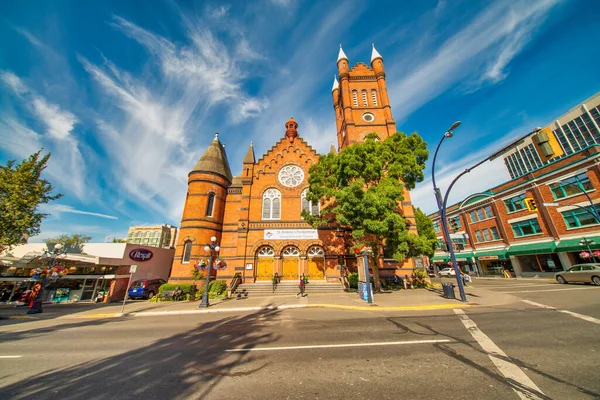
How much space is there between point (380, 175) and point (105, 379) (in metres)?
16.3

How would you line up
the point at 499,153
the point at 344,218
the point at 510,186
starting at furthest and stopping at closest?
the point at 510,186, the point at 344,218, the point at 499,153

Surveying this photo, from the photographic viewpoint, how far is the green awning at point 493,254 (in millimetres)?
27487

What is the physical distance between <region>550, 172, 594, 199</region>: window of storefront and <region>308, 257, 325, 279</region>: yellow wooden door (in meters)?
25.2

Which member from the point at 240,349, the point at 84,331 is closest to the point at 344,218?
the point at 240,349

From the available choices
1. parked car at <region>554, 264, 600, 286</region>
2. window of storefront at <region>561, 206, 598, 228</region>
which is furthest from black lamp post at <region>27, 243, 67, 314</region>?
window of storefront at <region>561, 206, 598, 228</region>

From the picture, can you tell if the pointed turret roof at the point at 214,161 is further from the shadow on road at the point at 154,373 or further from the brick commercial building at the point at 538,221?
the brick commercial building at the point at 538,221

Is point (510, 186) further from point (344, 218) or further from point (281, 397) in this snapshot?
point (281, 397)

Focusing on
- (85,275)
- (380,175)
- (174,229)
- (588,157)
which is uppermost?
(174,229)

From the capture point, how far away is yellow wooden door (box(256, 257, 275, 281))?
2077 cm

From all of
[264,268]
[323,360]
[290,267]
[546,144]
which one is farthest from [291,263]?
[546,144]

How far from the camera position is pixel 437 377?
3.90m

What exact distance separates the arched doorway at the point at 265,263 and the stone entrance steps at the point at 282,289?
128 centimetres

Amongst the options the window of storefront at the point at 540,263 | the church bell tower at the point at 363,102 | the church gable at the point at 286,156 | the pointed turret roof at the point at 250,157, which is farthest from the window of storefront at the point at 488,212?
the pointed turret roof at the point at 250,157

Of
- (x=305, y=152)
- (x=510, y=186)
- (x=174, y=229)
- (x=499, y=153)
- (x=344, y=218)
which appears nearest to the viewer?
(x=499, y=153)
